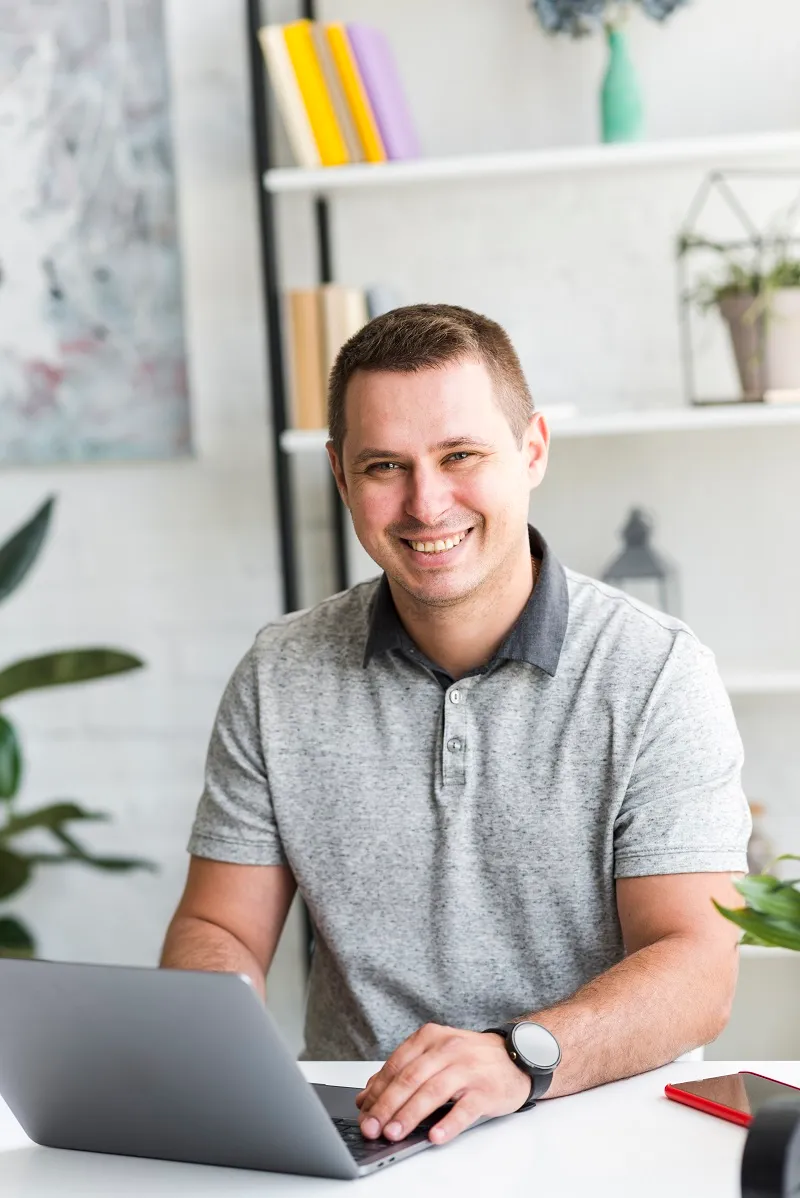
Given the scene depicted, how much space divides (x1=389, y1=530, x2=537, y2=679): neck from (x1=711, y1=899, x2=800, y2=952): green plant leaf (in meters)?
0.69

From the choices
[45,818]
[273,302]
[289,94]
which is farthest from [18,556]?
[289,94]

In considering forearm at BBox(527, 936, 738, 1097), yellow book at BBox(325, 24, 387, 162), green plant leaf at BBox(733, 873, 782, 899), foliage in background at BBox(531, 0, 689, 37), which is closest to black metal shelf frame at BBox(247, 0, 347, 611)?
yellow book at BBox(325, 24, 387, 162)

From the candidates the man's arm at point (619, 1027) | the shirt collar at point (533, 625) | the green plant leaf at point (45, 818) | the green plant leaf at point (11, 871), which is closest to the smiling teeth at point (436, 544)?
the shirt collar at point (533, 625)

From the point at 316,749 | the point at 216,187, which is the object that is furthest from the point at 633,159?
the point at 316,749

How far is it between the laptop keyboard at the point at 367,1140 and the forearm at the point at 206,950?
1.29ft

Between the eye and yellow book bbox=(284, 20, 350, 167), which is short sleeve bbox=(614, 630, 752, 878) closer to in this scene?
the eye

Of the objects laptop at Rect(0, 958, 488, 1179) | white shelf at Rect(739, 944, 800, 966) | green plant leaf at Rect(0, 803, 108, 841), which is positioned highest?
laptop at Rect(0, 958, 488, 1179)

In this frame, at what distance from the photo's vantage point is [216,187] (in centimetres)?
261

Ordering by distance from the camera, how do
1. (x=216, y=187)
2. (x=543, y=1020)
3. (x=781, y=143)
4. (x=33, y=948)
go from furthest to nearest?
(x=216, y=187) → (x=33, y=948) → (x=781, y=143) → (x=543, y=1020)

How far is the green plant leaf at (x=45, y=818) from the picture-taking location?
240 centimetres

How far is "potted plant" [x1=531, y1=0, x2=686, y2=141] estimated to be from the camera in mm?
2293

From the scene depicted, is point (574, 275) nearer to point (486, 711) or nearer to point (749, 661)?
point (749, 661)

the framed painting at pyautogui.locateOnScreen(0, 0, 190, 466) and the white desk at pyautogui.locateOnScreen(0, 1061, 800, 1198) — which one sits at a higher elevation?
the framed painting at pyautogui.locateOnScreen(0, 0, 190, 466)

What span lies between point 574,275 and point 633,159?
0.27 meters
